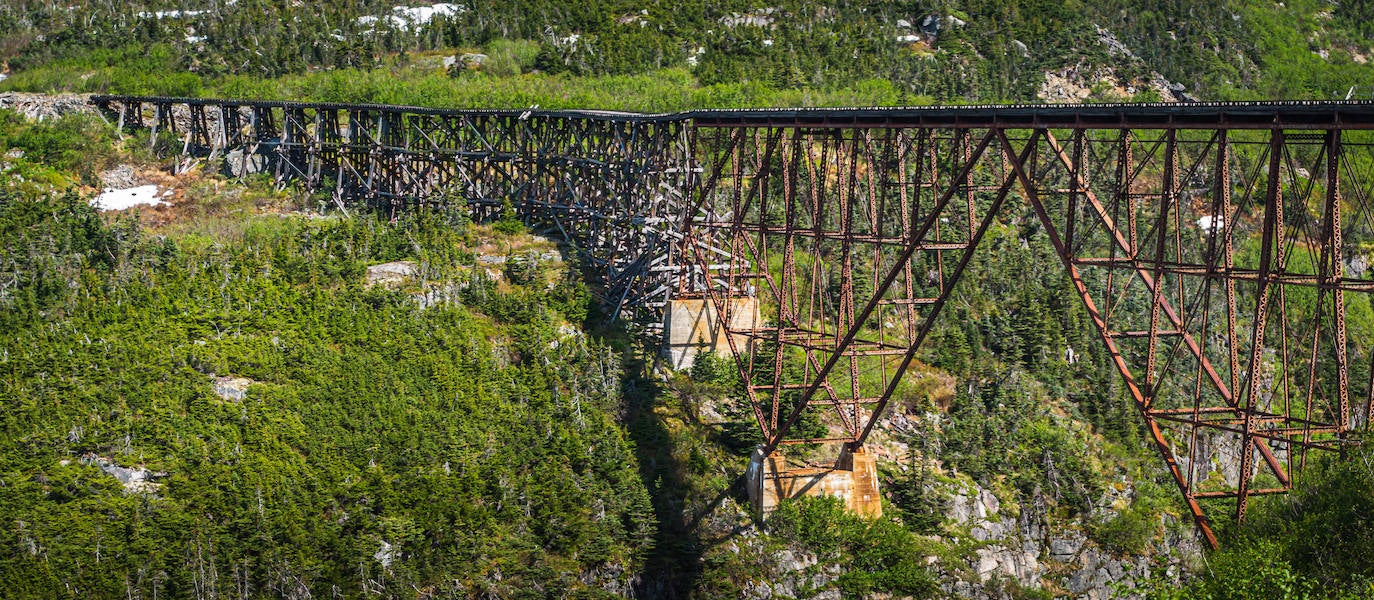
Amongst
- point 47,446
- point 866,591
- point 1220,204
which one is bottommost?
point 866,591

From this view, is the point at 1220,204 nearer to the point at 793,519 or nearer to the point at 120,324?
the point at 793,519

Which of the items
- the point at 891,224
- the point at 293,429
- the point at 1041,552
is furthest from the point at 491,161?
the point at 1041,552

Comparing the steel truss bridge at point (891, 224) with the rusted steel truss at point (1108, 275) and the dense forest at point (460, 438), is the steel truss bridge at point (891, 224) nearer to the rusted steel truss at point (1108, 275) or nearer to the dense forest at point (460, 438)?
the rusted steel truss at point (1108, 275)

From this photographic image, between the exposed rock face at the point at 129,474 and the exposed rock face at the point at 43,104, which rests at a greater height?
the exposed rock face at the point at 43,104

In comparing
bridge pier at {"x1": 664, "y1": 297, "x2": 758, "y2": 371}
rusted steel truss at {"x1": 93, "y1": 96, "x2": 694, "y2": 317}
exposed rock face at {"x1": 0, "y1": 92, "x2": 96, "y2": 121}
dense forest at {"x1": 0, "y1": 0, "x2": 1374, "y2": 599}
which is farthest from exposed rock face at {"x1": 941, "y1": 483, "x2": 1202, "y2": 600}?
exposed rock face at {"x1": 0, "y1": 92, "x2": 96, "y2": 121}

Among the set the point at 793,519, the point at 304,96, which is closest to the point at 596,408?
the point at 793,519

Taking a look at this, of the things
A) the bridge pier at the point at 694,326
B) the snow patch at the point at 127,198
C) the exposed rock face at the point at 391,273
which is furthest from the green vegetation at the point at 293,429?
the snow patch at the point at 127,198
